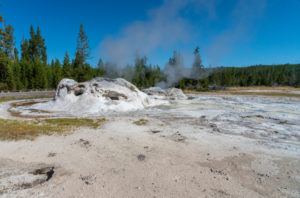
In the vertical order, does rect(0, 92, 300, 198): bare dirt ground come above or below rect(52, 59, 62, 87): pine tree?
below

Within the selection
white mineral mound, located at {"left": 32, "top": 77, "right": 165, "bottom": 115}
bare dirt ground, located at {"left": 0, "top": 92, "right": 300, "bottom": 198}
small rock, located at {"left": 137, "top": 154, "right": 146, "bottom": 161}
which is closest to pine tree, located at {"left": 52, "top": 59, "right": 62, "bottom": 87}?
white mineral mound, located at {"left": 32, "top": 77, "right": 165, "bottom": 115}

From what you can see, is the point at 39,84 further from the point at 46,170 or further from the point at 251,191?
the point at 251,191

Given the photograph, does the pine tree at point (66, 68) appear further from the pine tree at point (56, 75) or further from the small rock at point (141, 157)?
the small rock at point (141, 157)

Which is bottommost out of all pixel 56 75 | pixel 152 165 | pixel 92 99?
pixel 152 165

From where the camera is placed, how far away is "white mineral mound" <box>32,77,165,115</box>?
46.4ft

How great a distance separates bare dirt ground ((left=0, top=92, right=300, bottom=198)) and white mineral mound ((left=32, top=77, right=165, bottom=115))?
7042 millimetres

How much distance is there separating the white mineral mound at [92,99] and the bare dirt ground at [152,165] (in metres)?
7.04

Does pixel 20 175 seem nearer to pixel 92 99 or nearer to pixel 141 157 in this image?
pixel 141 157

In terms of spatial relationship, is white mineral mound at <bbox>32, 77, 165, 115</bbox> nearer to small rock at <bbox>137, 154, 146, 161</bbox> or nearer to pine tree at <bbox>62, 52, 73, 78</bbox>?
small rock at <bbox>137, 154, 146, 161</bbox>

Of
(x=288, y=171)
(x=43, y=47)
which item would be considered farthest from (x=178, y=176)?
(x=43, y=47)

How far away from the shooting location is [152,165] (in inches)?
175

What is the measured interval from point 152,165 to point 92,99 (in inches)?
472

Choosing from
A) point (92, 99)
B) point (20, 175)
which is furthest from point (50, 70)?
point (20, 175)

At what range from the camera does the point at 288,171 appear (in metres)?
4.16
